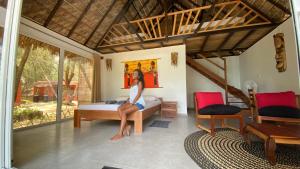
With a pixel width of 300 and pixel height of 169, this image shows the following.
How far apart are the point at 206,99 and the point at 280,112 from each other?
1281 mm

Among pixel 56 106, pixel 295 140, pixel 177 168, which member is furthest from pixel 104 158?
pixel 56 106

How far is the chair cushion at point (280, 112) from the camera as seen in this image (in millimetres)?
2283

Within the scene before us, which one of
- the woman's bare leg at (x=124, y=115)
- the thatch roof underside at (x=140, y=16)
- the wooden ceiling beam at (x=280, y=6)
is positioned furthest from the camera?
the thatch roof underside at (x=140, y=16)

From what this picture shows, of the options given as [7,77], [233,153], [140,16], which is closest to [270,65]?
[233,153]

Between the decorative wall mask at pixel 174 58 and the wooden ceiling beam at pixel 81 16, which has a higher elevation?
the wooden ceiling beam at pixel 81 16

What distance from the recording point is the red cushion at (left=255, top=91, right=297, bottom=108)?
104 inches

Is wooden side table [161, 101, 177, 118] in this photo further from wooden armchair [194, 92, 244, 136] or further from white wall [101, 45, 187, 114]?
wooden armchair [194, 92, 244, 136]

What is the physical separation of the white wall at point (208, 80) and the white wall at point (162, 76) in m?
2.03

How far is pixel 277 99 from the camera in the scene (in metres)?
2.78

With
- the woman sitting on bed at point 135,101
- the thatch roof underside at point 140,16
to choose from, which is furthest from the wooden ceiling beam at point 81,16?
the woman sitting on bed at point 135,101

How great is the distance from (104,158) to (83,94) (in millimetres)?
3881

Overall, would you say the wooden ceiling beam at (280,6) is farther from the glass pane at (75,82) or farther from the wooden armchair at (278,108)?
the glass pane at (75,82)

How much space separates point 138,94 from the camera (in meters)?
2.85

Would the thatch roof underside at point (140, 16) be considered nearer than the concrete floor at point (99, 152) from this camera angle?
No
